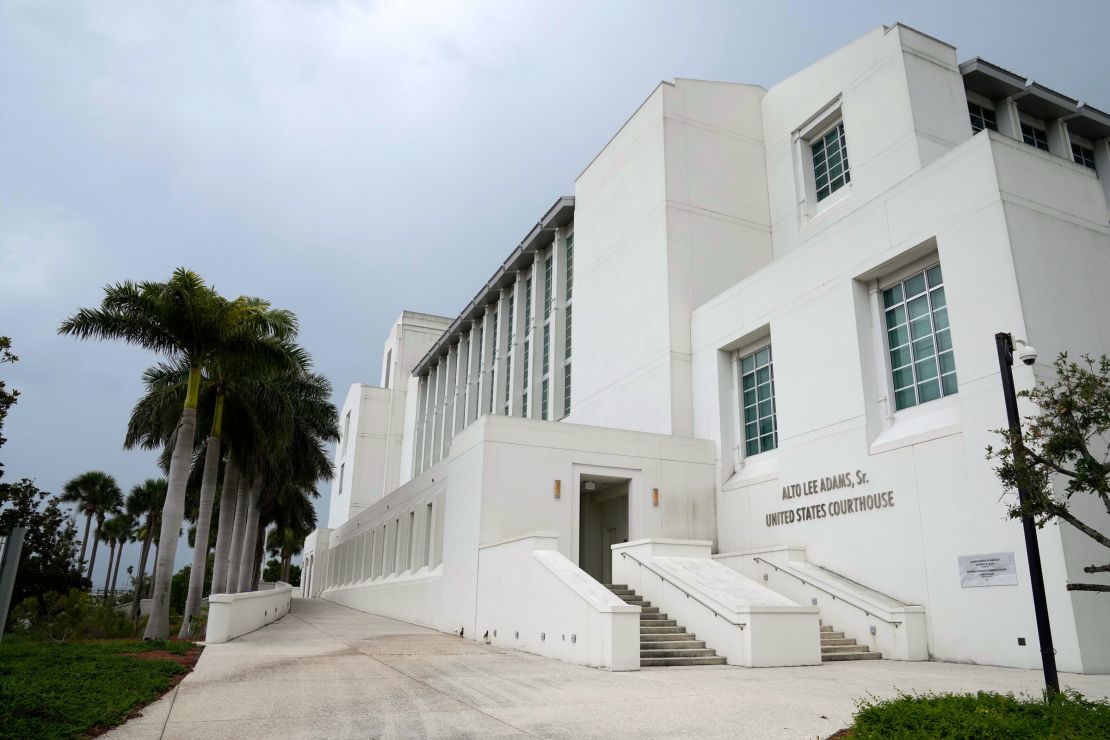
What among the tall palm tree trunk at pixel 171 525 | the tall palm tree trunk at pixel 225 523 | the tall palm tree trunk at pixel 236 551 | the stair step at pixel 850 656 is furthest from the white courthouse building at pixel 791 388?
the tall palm tree trunk at pixel 171 525

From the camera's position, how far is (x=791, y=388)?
18.6 meters

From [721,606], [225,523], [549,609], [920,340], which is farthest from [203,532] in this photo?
[920,340]

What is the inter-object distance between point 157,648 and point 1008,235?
17.1m

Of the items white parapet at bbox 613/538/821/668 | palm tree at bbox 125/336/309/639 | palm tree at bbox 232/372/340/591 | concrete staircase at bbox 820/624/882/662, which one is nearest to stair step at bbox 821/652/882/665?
concrete staircase at bbox 820/624/882/662

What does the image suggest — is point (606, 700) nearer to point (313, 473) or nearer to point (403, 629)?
point (403, 629)

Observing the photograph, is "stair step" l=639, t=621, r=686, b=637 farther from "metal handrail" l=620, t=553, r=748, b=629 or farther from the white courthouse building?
"metal handrail" l=620, t=553, r=748, b=629

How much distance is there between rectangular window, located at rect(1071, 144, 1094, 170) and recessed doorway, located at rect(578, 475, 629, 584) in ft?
61.9

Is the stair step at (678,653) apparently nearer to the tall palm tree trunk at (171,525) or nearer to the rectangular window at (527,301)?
the tall palm tree trunk at (171,525)

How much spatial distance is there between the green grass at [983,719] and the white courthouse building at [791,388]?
6.28 metres

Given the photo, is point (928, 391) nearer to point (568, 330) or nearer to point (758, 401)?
point (758, 401)

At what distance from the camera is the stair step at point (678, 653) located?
42.3 ft

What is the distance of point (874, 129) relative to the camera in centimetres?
2125

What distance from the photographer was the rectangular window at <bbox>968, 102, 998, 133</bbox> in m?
23.3

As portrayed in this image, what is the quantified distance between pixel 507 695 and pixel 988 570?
354 inches
